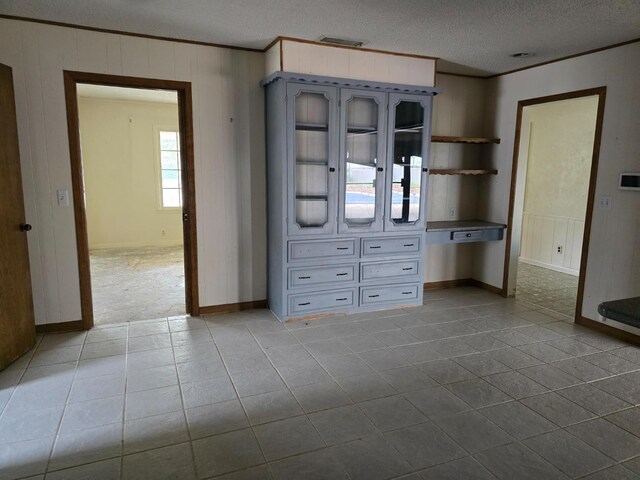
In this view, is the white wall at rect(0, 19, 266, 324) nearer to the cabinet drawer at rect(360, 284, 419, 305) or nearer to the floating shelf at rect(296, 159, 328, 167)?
the floating shelf at rect(296, 159, 328, 167)

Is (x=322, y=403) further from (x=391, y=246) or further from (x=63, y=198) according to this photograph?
(x=63, y=198)

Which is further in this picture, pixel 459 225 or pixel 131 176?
pixel 131 176

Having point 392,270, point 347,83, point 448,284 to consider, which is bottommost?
point 448,284

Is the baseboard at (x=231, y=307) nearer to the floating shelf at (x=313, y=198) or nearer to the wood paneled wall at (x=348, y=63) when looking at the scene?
the floating shelf at (x=313, y=198)

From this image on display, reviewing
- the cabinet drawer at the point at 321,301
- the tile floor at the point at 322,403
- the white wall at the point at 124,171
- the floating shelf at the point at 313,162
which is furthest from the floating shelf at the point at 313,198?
the white wall at the point at 124,171

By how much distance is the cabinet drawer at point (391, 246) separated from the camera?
409 cm

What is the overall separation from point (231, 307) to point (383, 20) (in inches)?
110

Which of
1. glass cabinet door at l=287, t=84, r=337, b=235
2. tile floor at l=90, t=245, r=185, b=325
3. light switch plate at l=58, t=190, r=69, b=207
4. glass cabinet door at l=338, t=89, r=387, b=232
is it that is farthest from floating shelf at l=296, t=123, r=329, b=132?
tile floor at l=90, t=245, r=185, b=325

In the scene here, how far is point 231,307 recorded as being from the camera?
13.6 feet

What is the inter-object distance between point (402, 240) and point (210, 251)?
1838mm

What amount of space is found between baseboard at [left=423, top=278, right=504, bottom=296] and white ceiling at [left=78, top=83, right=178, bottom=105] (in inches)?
179

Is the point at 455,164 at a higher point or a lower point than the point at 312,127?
lower

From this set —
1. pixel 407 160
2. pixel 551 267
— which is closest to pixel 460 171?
pixel 407 160

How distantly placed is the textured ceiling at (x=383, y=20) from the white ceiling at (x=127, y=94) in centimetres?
325
